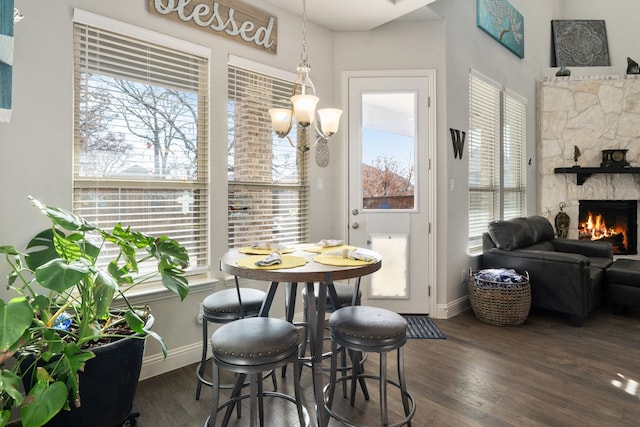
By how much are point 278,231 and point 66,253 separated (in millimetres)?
1691

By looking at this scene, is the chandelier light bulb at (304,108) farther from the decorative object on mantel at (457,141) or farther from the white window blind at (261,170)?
the decorative object on mantel at (457,141)

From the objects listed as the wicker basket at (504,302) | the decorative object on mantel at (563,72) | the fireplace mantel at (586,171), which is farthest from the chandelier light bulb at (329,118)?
the decorative object on mantel at (563,72)

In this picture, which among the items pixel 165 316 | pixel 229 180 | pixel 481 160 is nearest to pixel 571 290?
pixel 481 160

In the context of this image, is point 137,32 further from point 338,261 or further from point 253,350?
point 253,350

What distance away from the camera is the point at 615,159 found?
193 inches

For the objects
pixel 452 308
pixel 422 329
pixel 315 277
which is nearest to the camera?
pixel 315 277

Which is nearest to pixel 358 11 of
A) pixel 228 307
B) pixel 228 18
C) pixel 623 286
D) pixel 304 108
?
pixel 228 18

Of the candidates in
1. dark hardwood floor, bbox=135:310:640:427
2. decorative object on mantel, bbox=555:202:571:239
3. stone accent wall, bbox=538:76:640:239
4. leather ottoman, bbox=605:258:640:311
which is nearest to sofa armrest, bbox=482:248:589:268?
leather ottoman, bbox=605:258:640:311

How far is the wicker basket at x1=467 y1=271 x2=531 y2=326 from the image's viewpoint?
125 inches

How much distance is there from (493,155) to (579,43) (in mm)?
3078

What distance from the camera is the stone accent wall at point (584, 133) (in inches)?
196

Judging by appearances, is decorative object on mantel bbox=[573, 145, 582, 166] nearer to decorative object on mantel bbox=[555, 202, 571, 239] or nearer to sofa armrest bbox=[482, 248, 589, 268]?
decorative object on mantel bbox=[555, 202, 571, 239]

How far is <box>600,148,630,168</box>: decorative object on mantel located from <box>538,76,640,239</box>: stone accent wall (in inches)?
5.1

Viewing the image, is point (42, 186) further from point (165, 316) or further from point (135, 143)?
point (165, 316)
